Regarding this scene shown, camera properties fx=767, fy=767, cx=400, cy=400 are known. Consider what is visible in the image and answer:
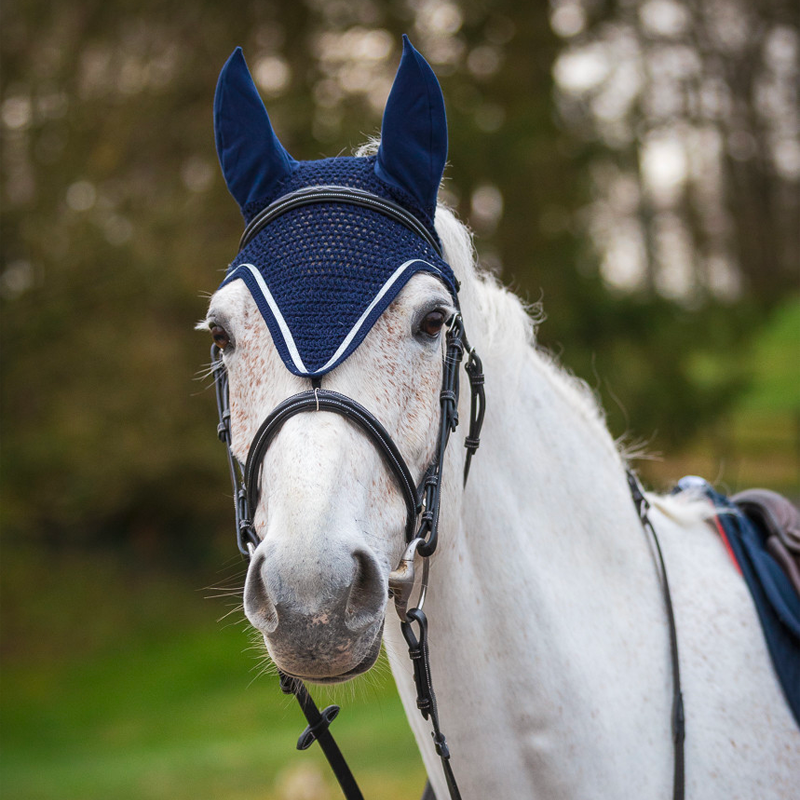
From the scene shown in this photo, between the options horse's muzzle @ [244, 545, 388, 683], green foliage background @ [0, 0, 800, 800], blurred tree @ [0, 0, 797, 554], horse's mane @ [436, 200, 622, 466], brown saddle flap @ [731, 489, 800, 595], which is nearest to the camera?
horse's muzzle @ [244, 545, 388, 683]

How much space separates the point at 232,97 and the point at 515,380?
1090 mm

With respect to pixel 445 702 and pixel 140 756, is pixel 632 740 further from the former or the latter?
pixel 140 756

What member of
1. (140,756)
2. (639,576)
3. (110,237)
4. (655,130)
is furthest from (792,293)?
(639,576)

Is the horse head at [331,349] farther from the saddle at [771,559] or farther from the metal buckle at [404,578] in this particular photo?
the saddle at [771,559]

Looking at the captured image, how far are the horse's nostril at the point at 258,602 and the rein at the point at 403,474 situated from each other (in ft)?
0.43

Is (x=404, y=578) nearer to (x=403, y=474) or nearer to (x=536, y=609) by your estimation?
(x=403, y=474)

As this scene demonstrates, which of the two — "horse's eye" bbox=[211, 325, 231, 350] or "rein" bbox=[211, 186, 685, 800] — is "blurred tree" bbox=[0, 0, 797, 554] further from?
"horse's eye" bbox=[211, 325, 231, 350]

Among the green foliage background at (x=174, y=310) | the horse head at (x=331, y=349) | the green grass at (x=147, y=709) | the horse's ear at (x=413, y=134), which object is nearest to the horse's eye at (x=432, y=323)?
the horse head at (x=331, y=349)

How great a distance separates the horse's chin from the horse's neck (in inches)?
14.3

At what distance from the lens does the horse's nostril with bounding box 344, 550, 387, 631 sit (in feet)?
5.07

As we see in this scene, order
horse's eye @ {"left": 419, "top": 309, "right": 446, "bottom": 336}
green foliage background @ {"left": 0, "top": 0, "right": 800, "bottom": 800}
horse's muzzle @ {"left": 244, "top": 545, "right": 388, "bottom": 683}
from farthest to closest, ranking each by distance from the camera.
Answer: green foliage background @ {"left": 0, "top": 0, "right": 800, "bottom": 800} < horse's eye @ {"left": 419, "top": 309, "right": 446, "bottom": 336} < horse's muzzle @ {"left": 244, "top": 545, "right": 388, "bottom": 683}

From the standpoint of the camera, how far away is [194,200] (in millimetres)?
10414

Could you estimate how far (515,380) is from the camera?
222cm

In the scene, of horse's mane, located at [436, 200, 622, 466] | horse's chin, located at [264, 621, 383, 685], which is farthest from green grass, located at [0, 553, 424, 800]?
horse's chin, located at [264, 621, 383, 685]
